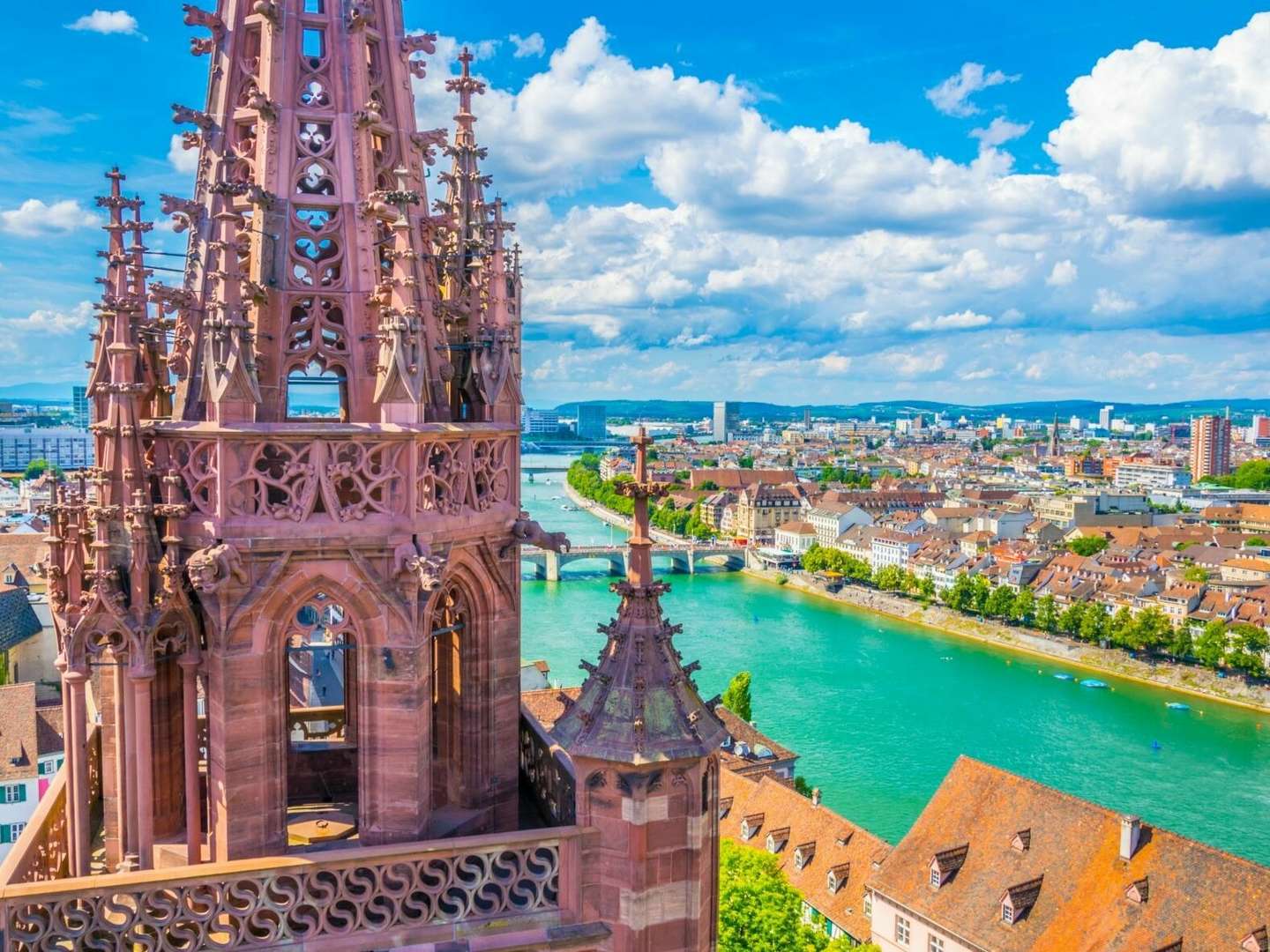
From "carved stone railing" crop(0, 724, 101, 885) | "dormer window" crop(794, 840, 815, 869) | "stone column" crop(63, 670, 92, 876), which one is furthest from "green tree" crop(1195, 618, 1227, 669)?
"stone column" crop(63, 670, 92, 876)

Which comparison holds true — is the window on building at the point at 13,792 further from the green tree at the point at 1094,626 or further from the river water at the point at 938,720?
the green tree at the point at 1094,626

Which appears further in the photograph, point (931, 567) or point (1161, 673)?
point (931, 567)

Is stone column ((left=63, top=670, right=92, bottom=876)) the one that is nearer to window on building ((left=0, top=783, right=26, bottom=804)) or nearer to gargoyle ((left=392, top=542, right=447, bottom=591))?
gargoyle ((left=392, top=542, right=447, bottom=591))

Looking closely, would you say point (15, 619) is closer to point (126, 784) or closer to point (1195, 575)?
point (126, 784)

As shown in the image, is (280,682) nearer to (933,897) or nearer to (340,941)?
(340,941)

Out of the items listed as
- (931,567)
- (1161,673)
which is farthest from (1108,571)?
(1161,673)

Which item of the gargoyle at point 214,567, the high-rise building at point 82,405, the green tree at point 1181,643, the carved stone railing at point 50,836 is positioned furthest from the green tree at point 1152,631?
the gargoyle at point 214,567
